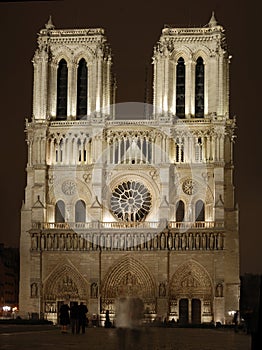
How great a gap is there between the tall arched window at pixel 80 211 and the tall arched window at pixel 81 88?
4921 mm

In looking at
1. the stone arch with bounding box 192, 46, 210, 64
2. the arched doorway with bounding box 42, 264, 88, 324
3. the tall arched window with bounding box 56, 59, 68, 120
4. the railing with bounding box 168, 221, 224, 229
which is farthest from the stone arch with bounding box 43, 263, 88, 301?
the stone arch with bounding box 192, 46, 210, 64

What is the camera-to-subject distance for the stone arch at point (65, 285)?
52906 mm

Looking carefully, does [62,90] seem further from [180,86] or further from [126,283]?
[126,283]

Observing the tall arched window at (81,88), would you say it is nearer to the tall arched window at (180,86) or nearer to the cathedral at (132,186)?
the cathedral at (132,186)

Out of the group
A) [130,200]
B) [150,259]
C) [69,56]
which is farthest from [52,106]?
[150,259]

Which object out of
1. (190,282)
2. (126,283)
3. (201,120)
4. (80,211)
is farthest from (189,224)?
(80,211)

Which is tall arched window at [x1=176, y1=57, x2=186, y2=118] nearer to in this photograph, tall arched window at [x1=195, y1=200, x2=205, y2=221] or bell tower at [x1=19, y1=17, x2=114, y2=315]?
bell tower at [x1=19, y1=17, x2=114, y2=315]

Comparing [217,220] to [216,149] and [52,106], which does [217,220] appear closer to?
[216,149]

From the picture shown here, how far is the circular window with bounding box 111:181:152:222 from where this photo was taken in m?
54.1

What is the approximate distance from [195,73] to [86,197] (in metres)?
9.11

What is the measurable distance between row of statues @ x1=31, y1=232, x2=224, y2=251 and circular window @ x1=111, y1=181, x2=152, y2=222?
1885 millimetres

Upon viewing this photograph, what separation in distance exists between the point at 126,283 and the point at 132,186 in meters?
5.36

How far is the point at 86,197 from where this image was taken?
54.4 metres

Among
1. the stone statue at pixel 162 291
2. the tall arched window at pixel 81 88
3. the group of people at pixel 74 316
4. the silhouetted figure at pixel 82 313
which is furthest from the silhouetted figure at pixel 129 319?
the tall arched window at pixel 81 88
